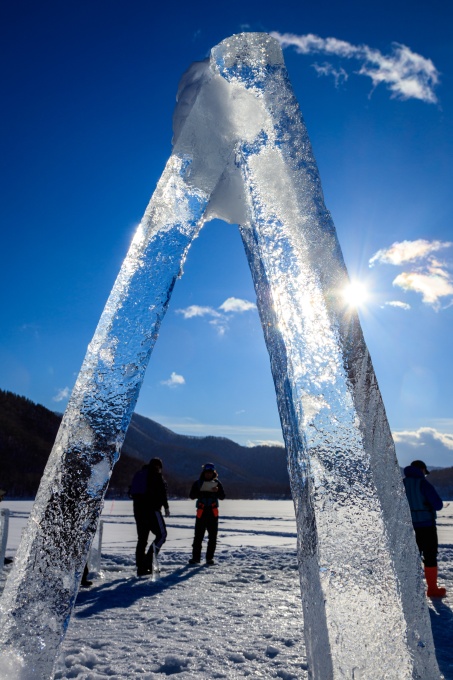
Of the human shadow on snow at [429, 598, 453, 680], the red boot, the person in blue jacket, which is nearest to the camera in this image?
the human shadow on snow at [429, 598, 453, 680]

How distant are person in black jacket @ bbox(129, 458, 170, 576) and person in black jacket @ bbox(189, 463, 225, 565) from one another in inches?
48.3

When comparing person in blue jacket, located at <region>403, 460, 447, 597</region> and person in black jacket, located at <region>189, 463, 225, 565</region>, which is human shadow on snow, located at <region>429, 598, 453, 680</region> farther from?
person in black jacket, located at <region>189, 463, 225, 565</region>

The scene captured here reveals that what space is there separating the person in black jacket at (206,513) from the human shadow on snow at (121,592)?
822 mm

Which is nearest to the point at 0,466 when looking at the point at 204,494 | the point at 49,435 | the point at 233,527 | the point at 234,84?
the point at 49,435

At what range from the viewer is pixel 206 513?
8320 mm

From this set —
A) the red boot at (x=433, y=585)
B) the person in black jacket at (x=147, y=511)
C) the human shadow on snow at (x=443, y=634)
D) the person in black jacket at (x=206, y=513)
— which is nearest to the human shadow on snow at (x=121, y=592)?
the person in black jacket at (x=147, y=511)

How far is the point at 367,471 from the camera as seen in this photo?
142 centimetres

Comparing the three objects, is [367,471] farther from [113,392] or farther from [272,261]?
[113,392]

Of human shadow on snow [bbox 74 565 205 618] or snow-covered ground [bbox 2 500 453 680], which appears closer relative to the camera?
snow-covered ground [bbox 2 500 453 680]

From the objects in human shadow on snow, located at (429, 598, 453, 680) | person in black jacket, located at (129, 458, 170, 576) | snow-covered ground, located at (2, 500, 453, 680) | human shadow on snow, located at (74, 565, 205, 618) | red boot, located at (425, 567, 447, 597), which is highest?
person in black jacket, located at (129, 458, 170, 576)

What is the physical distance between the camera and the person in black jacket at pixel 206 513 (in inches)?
326

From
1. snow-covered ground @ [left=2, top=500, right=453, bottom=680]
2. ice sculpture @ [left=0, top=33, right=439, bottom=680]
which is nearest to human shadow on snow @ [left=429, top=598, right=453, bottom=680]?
snow-covered ground @ [left=2, top=500, right=453, bottom=680]

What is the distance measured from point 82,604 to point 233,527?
35.4 ft

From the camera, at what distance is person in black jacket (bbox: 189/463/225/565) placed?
8.29m
